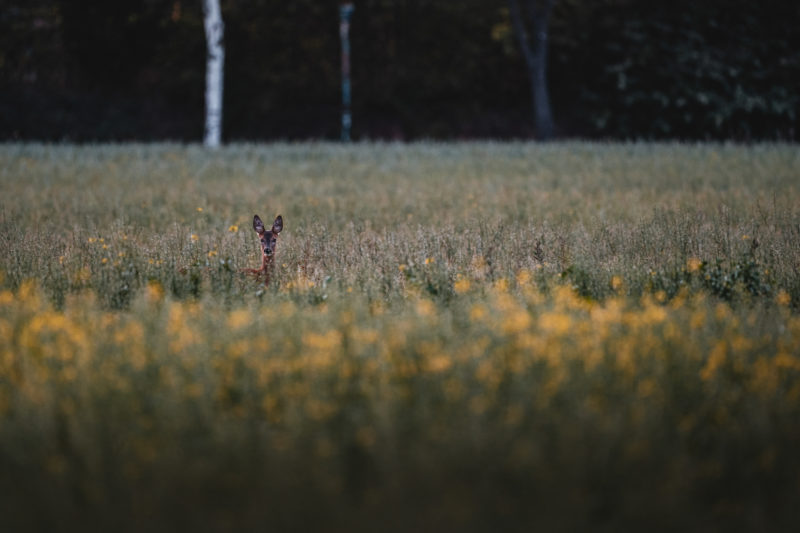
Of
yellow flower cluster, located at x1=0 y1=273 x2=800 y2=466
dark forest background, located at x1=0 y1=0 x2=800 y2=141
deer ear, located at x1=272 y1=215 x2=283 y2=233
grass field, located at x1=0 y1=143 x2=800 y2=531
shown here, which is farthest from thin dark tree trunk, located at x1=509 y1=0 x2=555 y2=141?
yellow flower cluster, located at x1=0 y1=273 x2=800 y2=466

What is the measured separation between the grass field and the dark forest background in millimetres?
25026

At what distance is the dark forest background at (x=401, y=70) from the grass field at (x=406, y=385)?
82.1ft

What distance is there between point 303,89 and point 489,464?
3356 cm

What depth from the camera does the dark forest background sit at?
3169 centimetres

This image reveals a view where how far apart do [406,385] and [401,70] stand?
32105 millimetres

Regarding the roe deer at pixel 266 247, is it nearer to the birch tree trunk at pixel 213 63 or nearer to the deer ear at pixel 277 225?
the deer ear at pixel 277 225

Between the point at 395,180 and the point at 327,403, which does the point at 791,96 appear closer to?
the point at 395,180

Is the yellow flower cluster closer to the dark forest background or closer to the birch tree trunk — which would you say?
the birch tree trunk

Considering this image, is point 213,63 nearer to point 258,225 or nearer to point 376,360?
point 258,225

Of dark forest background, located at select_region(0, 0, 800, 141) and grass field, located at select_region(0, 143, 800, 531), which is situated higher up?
dark forest background, located at select_region(0, 0, 800, 141)

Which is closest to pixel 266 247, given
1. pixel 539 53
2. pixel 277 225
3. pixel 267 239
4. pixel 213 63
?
pixel 267 239

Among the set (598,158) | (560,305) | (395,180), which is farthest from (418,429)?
(598,158)

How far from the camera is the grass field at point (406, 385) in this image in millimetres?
3494

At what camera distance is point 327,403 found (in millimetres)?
4203
